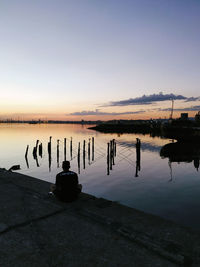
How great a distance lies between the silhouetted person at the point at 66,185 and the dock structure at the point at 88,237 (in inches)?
12.1

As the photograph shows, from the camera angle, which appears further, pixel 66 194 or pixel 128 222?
→ pixel 66 194

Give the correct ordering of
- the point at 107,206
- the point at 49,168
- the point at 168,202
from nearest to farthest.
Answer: the point at 107,206 < the point at 168,202 < the point at 49,168

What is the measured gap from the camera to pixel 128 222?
6.33 m

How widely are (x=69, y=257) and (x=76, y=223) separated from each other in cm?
163

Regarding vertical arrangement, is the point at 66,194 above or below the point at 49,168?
above

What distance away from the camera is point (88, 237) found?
17.8 feet

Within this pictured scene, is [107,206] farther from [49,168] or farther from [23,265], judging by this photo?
[49,168]

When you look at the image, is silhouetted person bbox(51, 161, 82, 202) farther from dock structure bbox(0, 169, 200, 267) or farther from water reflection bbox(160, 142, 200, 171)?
water reflection bbox(160, 142, 200, 171)

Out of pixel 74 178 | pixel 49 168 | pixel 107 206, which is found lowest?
pixel 49 168

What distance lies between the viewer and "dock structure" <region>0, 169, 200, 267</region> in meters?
4.52

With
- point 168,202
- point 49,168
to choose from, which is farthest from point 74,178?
point 49,168

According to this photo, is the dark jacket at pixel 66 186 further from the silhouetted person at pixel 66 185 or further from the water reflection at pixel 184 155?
the water reflection at pixel 184 155

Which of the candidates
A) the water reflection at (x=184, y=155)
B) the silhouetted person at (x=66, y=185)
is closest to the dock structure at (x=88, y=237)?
the silhouetted person at (x=66, y=185)

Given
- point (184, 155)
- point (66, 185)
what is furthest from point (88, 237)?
point (184, 155)
